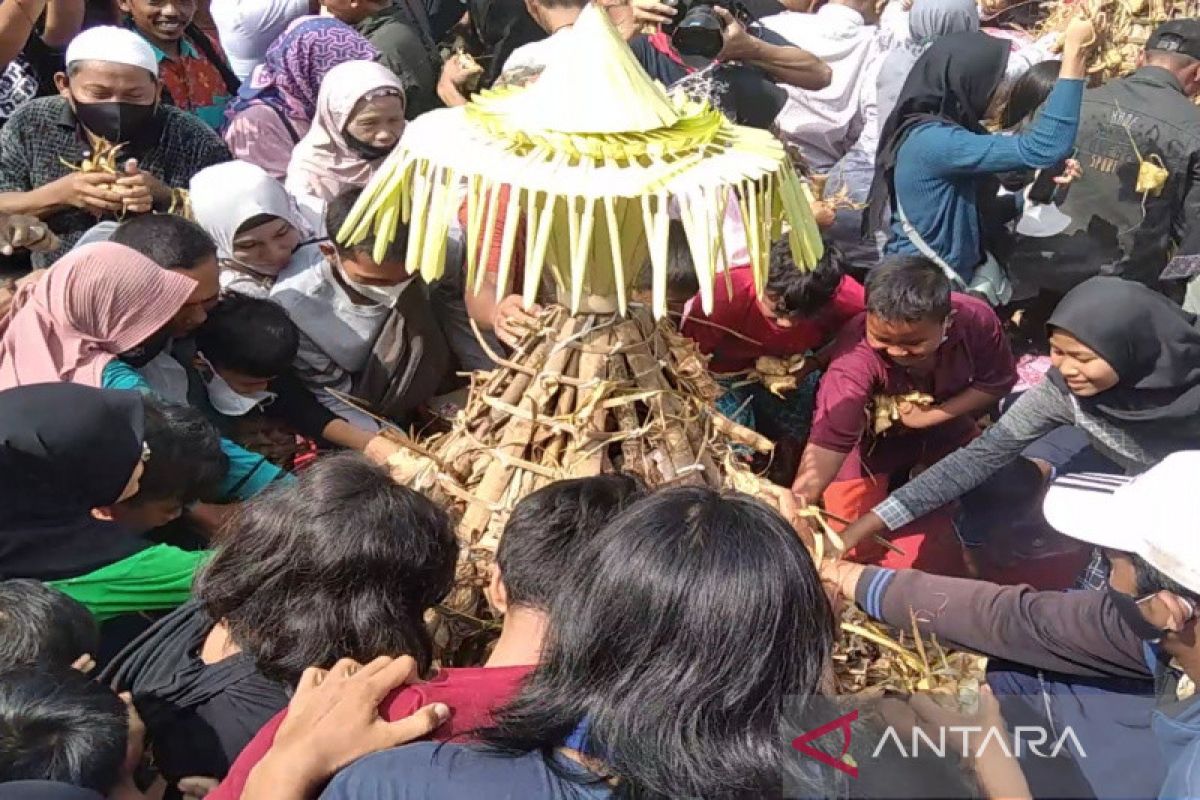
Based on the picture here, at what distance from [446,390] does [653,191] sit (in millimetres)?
1564

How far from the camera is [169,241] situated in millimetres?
2352

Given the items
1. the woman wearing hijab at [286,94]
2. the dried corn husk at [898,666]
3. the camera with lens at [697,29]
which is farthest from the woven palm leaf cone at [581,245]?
the woman wearing hijab at [286,94]

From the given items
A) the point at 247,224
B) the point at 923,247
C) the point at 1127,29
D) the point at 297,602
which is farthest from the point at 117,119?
the point at 1127,29

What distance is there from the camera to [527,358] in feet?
5.61

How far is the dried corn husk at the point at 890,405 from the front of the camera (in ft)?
9.34

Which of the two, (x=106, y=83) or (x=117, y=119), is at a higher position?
(x=106, y=83)

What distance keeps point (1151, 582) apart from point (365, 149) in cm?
259

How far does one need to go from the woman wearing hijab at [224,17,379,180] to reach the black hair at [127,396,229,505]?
179cm

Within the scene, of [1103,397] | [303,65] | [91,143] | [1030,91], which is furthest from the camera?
[1030,91]

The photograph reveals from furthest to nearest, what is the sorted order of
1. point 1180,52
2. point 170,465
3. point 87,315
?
point 1180,52, point 87,315, point 170,465

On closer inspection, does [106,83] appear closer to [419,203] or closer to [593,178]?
[419,203]

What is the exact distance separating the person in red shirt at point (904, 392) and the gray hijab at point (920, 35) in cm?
151

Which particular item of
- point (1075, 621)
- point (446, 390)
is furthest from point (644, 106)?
point (446, 390)

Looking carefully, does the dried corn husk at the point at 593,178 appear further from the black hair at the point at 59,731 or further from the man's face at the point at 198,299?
the man's face at the point at 198,299
